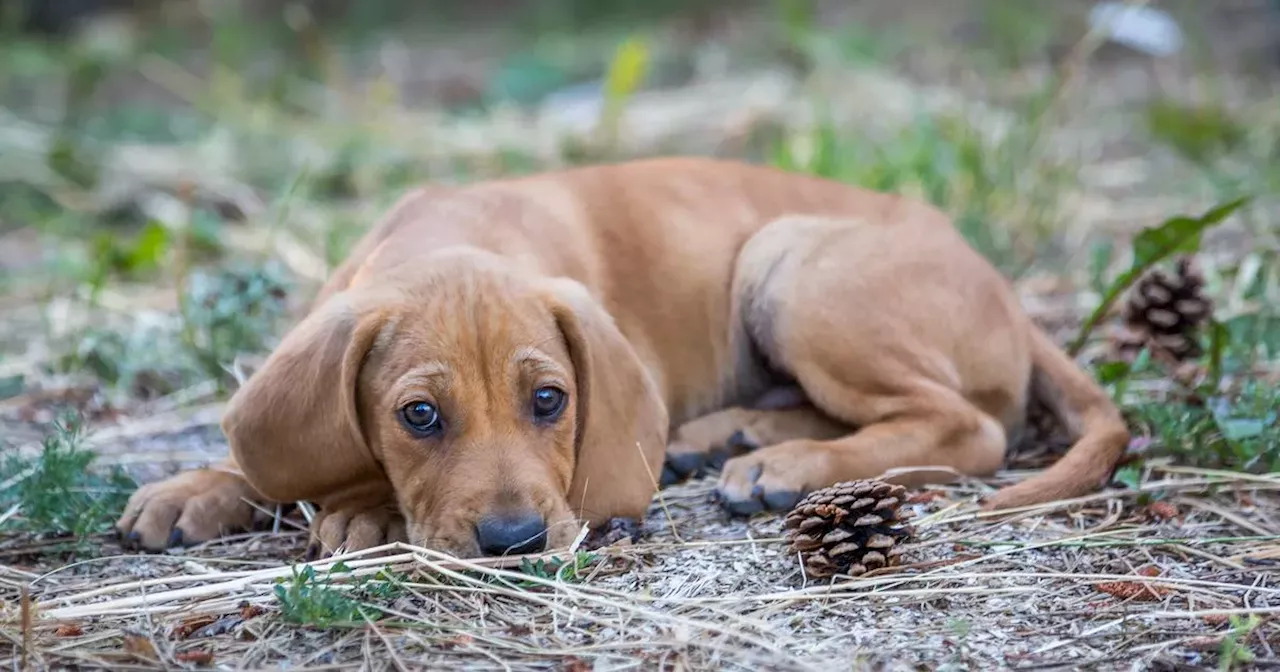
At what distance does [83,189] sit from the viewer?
895 cm

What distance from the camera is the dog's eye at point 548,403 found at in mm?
3992

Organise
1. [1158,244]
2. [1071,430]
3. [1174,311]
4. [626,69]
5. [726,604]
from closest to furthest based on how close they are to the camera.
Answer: [726,604] → [1071,430] → [1158,244] → [1174,311] → [626,69]

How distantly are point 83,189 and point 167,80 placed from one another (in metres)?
2.89

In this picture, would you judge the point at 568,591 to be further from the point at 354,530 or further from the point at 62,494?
the point at 62,494

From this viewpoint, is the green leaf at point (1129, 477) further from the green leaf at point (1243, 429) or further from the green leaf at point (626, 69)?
the green leaf at point (626, 69)

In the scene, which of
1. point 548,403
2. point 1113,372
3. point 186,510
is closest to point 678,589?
point 548,403

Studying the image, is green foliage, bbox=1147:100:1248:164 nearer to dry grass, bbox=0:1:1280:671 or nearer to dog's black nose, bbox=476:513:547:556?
dry grass, bbox=0:1:1280:671

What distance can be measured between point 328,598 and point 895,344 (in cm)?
236

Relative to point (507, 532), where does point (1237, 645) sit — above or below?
below

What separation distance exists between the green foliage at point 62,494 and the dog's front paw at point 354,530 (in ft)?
2.27

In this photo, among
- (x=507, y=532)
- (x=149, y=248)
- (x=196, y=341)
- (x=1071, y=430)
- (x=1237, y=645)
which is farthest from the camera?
(x=149, y=248)

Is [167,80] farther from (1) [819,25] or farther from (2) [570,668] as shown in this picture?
(2) [570,668]

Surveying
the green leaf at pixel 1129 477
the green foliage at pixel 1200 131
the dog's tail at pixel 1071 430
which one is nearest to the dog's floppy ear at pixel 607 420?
the dog's tail at pixel 1071 430

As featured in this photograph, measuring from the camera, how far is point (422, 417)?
389cm
